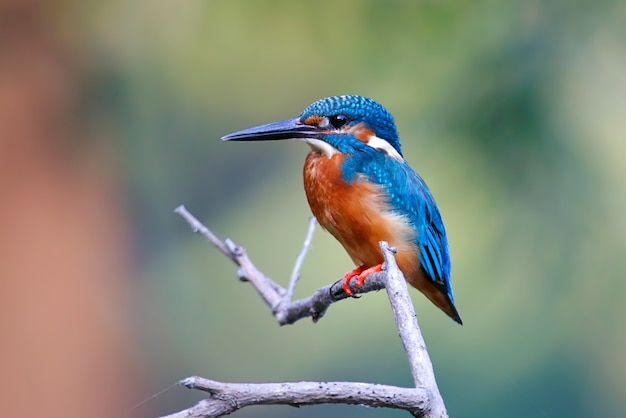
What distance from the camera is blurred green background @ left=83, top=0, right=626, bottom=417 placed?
2162 mm

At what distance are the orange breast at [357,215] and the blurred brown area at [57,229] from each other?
1783 millimetres

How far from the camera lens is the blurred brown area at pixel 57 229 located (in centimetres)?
288

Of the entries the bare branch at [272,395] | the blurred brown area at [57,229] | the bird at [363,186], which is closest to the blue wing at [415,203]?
the bird at [363,186]

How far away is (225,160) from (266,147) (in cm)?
20

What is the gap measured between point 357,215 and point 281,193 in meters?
1.50

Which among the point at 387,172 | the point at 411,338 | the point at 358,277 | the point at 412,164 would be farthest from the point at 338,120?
the point at 412,164

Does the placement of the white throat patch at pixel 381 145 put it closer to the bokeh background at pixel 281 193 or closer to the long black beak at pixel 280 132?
the long black beak at pixel 280 132

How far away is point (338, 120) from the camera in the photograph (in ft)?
4.63

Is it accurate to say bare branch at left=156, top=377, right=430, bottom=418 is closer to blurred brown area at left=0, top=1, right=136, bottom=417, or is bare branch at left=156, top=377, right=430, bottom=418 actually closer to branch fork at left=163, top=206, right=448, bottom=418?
branch fork at left=163, top=206, right=448, bottom=418

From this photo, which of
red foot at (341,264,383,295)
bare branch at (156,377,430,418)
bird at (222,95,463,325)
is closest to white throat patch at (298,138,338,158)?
bird at (222,95,463,325)

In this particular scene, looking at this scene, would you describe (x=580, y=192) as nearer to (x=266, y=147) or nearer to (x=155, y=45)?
(x=266, y=147)

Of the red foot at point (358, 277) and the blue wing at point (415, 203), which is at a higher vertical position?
the blue wing at point (415, 203)

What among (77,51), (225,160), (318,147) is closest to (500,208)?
(318,147)

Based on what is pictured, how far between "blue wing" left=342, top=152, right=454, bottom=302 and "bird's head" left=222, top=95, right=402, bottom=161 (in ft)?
0.11
